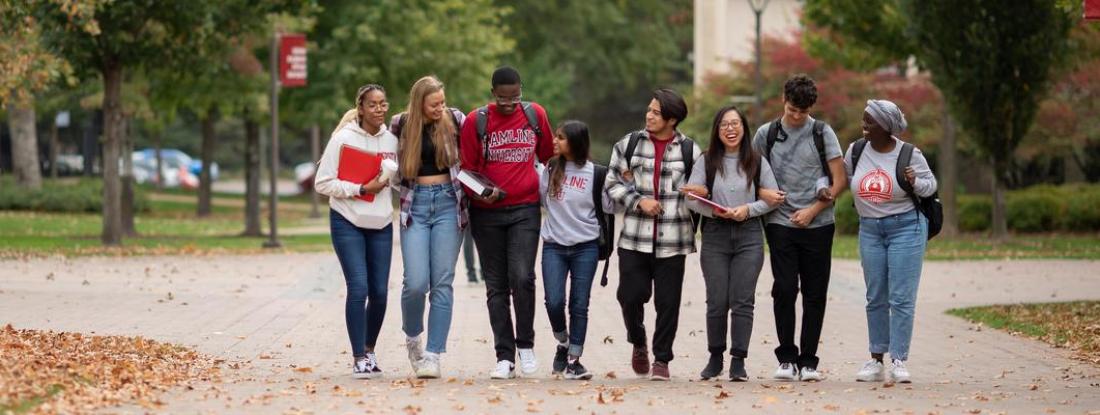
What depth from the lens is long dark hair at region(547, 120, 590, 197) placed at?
1006 cm

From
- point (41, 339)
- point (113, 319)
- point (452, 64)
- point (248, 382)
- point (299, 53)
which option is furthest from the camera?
point (452, 64)

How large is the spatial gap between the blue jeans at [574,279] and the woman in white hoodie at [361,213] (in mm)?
917

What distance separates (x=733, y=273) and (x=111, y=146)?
17.7 meters

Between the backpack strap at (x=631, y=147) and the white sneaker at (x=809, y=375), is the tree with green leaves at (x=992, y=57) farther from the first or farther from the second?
the backpack strap at (x=631, y=147)

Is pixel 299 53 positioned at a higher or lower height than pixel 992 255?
higher

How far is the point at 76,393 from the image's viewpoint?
28.1 ft

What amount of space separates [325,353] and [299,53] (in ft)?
61.4

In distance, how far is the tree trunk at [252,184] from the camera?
34156mm

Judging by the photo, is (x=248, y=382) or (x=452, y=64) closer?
(x=248, y=382)

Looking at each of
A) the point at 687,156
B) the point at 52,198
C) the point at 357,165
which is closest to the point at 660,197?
the point at 687,156

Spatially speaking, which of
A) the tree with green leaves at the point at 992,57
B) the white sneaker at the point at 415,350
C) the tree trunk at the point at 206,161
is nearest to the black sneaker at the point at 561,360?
the white sneaker at the point at 415,350

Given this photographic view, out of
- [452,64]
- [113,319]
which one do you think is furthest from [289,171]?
[113,319]

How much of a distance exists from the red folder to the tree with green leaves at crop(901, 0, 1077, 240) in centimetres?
1900

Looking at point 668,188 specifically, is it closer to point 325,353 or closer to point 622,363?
point 622,363
